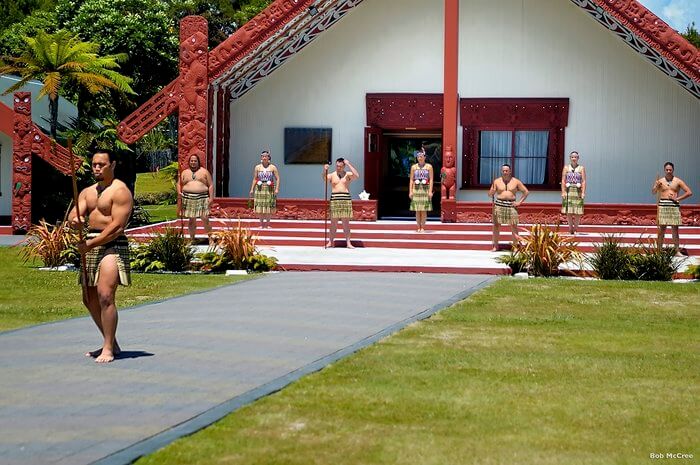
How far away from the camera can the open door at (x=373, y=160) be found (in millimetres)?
27909

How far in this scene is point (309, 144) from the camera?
2833cm

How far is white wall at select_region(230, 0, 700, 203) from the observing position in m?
27.3

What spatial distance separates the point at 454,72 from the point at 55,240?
32.5ft

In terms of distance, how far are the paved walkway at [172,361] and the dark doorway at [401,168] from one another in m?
13.4

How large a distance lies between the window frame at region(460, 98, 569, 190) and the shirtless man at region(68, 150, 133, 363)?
18.7 meters

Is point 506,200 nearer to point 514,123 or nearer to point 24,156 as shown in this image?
point 514,123

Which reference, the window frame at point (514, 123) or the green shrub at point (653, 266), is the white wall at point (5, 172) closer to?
the window frame at point (514, 123)

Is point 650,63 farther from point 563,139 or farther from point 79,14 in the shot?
point 79,14

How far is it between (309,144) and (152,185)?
80.8 feet

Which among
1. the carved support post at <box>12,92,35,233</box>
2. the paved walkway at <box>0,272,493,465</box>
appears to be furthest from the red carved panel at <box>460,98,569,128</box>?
the paved walkway at <box>0,272,493,465</box>

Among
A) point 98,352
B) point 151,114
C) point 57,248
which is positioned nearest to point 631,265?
point 57,248

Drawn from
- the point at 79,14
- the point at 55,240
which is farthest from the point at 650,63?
the point at 79,14

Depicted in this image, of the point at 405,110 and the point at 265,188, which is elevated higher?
the point at 405,110

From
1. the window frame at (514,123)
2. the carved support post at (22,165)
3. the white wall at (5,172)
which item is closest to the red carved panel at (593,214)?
the window frame at (514,123)
